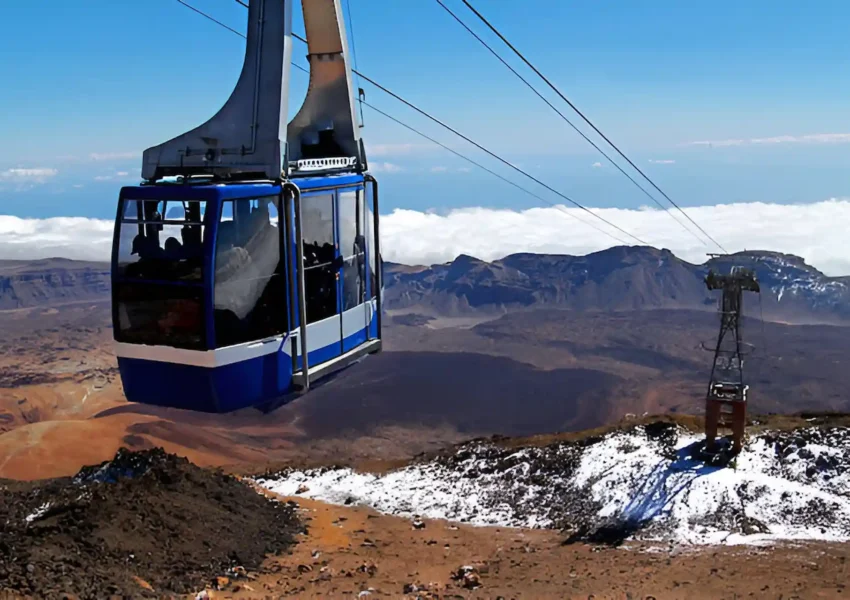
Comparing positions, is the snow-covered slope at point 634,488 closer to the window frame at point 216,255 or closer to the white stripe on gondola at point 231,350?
the white stripe on gondola at point 231,350

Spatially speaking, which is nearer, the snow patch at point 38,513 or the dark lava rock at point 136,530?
the dark lava rock at point 136,530

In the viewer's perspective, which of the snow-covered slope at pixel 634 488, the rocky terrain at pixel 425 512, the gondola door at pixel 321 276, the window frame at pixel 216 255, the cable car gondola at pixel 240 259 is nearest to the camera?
the window frame at pixel 216 255

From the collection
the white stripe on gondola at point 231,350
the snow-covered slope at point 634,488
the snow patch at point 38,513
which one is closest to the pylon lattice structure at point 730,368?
the snow-covered slope at point 634,488

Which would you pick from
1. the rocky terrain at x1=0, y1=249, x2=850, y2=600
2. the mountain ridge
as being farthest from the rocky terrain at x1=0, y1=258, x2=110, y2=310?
the rocky terrain at x1=0, y1=249, x2=850, y2=600

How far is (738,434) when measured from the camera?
22688mm

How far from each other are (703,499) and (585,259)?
12018cm

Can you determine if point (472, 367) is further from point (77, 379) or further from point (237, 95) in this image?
point (237, 95)

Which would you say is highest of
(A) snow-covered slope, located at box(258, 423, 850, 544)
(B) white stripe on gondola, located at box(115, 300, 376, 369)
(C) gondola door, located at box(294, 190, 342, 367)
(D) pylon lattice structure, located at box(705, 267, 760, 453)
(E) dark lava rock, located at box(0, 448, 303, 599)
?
(C) gondola door, located at box(294, 190, 342, 367)

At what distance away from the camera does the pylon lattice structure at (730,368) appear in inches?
899

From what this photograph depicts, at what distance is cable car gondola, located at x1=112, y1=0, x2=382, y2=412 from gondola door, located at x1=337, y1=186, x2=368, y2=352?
0.03 m

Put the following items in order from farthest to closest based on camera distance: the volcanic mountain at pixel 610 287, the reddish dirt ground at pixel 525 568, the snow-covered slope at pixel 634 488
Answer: the volcanic mountain at pixel 610 287
the snow-covered slope at pixel 634 488
the reddish dirt ground at pixel 525 568

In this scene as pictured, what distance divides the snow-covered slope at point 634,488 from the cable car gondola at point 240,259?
12.5 m

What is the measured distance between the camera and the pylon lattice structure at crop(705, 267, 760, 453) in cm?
2284

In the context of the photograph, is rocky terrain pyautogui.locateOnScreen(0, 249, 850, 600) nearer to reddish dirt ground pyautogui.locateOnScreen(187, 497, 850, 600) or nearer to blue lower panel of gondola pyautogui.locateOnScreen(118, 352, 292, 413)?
reddish dirt ground pyautogui.locateOnScreen(187, 497, 850, 600)
